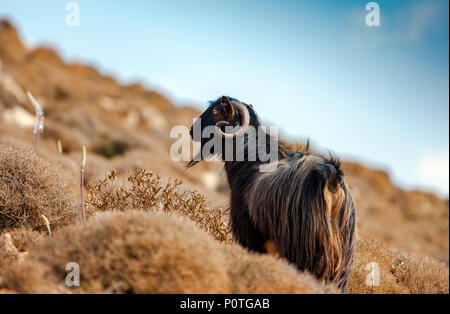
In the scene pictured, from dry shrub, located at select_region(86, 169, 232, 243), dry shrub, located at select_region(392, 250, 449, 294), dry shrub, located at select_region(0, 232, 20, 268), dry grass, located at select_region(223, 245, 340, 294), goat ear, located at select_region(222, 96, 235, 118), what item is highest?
goat ear, located at select_region(222, 96, 235, 118)

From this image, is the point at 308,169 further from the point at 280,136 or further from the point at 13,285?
the point at 13,285

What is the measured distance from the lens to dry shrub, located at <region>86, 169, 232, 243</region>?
6.51 metres

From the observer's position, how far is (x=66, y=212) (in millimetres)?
6199

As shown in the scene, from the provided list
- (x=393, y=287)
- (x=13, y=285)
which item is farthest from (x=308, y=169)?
(x=13, y=285)

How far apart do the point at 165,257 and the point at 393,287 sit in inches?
143

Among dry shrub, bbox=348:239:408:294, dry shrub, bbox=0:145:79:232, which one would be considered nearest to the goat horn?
dry shrub, bbox=0:145:79:232

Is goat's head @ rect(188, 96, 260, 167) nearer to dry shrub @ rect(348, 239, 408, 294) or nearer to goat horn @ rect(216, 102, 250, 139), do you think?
goat horn @ rect(216, 102, 250, 139)

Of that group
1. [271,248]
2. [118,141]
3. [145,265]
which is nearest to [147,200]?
[271,248]

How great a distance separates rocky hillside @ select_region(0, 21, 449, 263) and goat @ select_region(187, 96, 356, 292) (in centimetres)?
714

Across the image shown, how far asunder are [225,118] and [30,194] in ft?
8.96

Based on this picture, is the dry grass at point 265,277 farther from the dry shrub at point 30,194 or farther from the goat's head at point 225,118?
the dry shrub at point 30,194

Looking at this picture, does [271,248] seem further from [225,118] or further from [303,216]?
[225,118]

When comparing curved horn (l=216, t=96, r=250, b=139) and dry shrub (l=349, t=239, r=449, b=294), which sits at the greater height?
curved horn (l=216, t=96, r=250, b=139)

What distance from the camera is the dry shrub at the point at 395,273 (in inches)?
239
